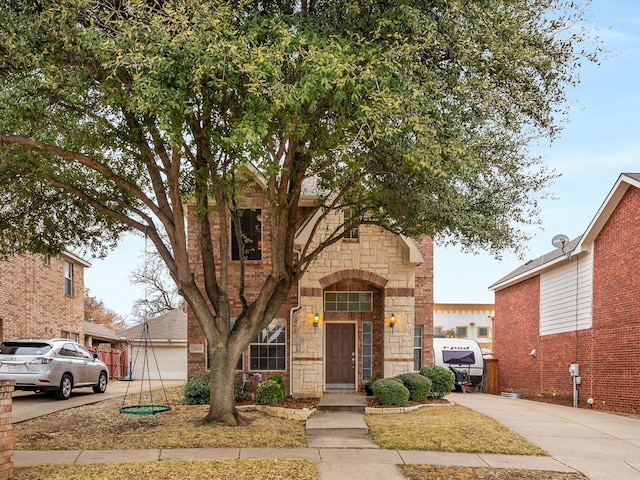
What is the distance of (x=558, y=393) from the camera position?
21297mm

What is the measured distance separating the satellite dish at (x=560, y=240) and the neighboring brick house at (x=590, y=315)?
290 mm

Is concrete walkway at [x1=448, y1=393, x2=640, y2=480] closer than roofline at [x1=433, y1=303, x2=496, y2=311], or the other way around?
concrete walkway at [x1=448, y1=393, x2=640, y2=480]

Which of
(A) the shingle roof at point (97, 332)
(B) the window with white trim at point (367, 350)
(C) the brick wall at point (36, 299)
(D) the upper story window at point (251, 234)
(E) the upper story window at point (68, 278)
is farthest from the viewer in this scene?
(A) the shingle roof at point (97, 332)

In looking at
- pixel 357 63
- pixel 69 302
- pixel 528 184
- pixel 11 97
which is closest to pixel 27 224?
pixel 11 97

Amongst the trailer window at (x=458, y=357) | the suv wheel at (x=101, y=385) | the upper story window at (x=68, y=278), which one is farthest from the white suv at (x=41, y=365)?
the trailer window at (x=458, y=357)

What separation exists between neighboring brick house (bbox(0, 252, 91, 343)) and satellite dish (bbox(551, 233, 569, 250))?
1582 cm

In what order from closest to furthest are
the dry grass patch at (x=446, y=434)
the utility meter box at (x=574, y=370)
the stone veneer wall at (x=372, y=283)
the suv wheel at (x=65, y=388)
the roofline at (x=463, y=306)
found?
the dry grass patch at (x=446, y=434) < the suv wheel at (x=65, y=388) < the stone veneer wall at (x=372, y=283) < the utility meter box at (x=574, y=370) < the roofline at (x=463, y=306)

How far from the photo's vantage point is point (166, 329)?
3259 centimetres

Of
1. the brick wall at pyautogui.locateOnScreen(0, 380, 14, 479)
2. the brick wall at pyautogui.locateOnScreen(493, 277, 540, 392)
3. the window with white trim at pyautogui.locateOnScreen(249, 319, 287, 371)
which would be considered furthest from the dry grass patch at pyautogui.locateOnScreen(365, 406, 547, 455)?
the brick wall at pyautogui.locateOnScreen(493, 277, 540, 392)

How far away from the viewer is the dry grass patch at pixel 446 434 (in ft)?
35.0

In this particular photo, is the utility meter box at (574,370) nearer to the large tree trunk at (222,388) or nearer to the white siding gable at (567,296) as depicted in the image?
the white siding gable at (567,296)

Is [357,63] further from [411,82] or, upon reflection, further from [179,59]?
[179,59]

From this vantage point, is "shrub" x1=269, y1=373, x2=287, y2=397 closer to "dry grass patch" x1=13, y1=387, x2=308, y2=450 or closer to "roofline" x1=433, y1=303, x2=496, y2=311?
"dry grass patch" x1=13, y1=387, x2=308, y2=450

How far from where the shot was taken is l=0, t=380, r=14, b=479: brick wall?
8125mm
